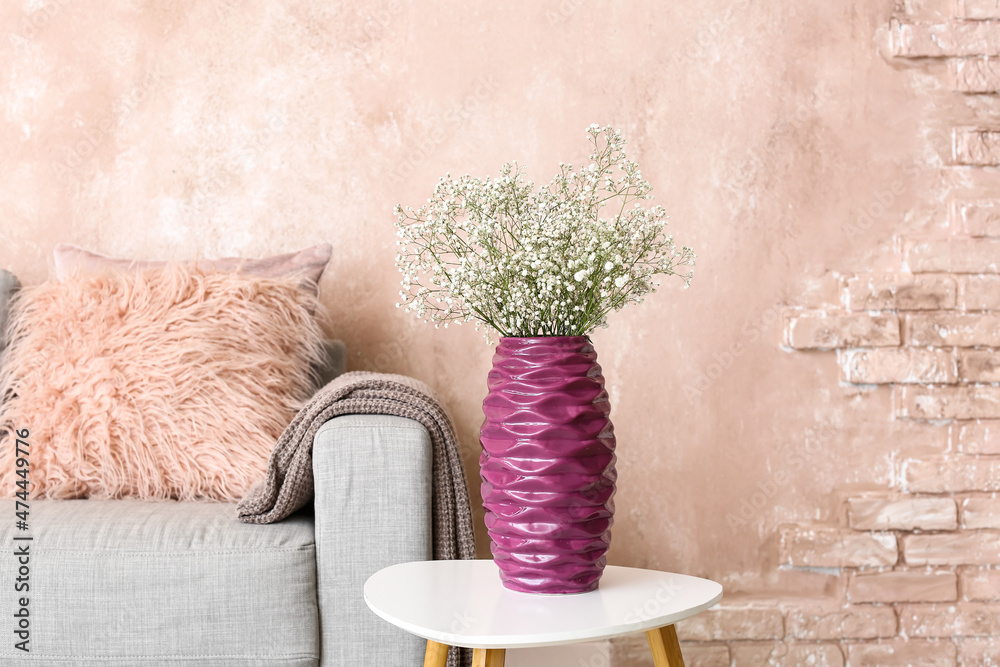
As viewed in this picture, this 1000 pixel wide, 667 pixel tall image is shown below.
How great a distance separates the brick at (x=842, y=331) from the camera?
6.52 ft

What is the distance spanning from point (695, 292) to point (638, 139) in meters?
0.45

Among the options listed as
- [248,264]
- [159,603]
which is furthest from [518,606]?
[248,264]

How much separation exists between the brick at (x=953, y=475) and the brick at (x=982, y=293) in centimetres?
40

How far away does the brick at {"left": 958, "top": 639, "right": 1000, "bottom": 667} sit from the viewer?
6.45 ft

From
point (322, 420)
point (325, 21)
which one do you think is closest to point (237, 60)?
point (325, 21)

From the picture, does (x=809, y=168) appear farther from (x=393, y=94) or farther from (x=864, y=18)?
(x=393, y=94)

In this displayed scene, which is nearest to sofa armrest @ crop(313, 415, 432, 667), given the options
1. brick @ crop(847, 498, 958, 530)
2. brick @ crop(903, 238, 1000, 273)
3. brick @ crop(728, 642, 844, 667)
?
brick @ crop(728, 642, 844, 667)

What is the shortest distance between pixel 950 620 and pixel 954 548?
19 cm

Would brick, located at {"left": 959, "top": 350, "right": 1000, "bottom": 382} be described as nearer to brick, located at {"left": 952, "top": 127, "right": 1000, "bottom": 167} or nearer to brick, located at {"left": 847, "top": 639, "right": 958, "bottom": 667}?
brick, located at {"left": 952, "top": 127, "right": 1000, "bottom": 167}

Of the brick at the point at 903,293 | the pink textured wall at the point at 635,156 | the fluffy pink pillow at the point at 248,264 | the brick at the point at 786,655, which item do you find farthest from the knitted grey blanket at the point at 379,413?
the brick at the point at 903,293

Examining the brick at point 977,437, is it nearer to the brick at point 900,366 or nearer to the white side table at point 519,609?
the brick at point 900,366

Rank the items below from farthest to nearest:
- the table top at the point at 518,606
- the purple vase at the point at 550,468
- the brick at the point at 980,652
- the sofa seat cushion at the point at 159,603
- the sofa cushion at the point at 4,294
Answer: the brick at the point at 980,652, the sofa cushion at the point at 4,294, the sofa seat cushion at the point at 159,603, the purple vase at the point at 550,468, the table top at the point at 518,606

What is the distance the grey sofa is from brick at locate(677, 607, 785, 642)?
1000 mm

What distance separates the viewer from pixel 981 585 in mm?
1979
